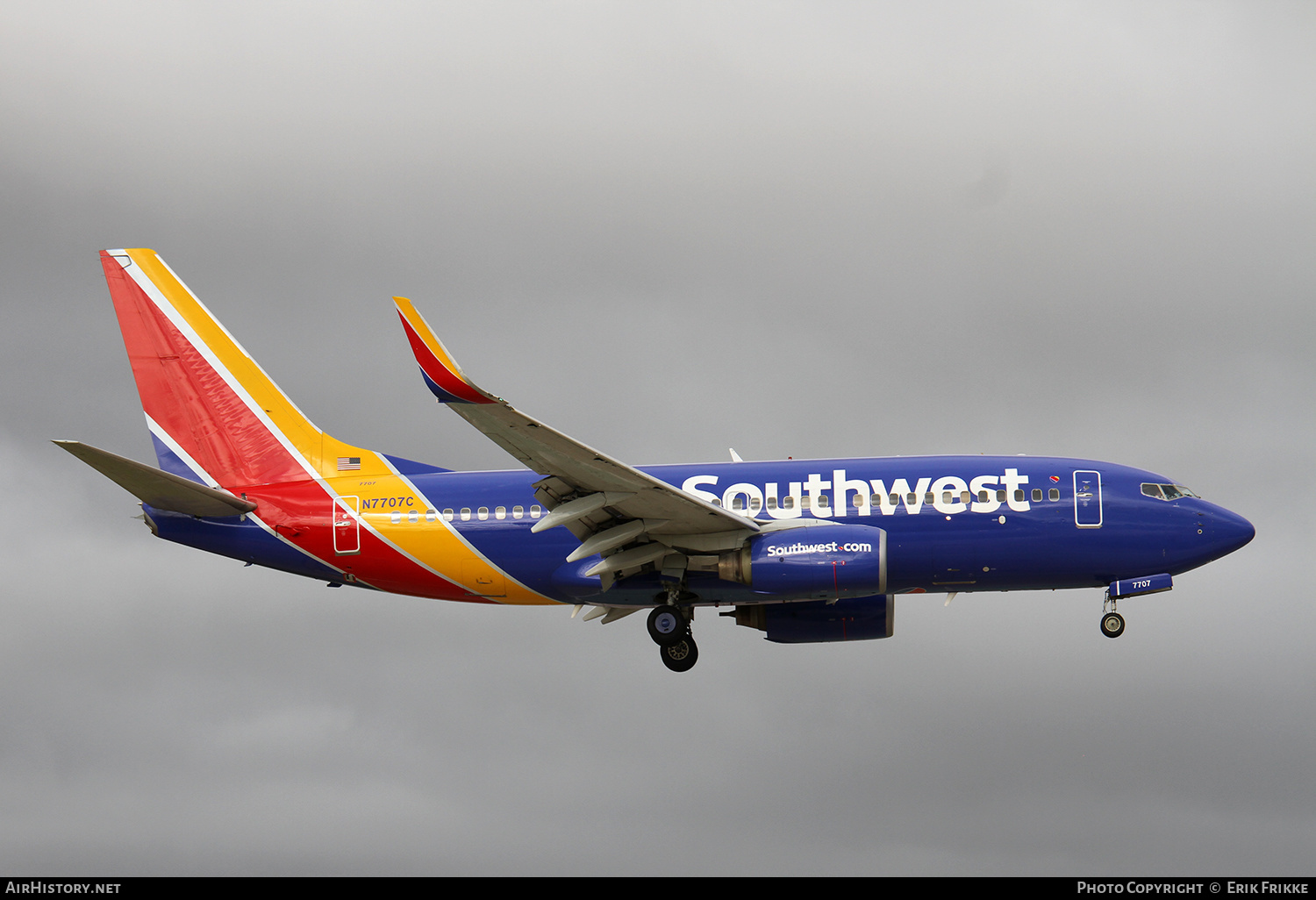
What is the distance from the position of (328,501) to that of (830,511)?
14.4m

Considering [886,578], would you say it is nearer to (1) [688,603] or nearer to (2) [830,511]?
(2) [830,511]

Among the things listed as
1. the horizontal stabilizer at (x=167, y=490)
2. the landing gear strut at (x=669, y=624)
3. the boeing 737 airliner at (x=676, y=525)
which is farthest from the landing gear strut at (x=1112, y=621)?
the horizontal stabilizer at (x=167, y=490)

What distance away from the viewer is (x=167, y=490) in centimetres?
3797

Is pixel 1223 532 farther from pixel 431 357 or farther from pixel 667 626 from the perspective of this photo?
pixel 431 357

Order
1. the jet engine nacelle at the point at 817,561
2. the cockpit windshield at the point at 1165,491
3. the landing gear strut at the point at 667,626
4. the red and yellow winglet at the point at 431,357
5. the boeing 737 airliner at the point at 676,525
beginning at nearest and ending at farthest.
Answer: the red and yellow winglet at the point at 431,357 → the jet engine nacelle at the point at 817,561 → the boeing 737 airliner at the point at 676,525 → the cockpit windshield at the point at 1165,491 → the landing gear strut at the point at 667,626

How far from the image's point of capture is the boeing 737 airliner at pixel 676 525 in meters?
35.8

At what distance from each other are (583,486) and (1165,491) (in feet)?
53.0

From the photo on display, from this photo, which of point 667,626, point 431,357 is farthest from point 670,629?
point 431,357

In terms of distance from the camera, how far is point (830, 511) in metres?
37.2

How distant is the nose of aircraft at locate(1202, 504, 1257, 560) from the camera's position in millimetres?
37031

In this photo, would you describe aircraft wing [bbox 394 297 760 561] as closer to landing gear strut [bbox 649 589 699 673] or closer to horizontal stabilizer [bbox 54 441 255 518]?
landing gear strut [bbox 649 589 699 673]

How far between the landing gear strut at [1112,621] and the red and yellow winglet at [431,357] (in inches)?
724

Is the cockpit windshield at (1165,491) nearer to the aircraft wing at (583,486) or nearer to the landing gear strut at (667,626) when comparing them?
the aircraft wing at (583,486)
